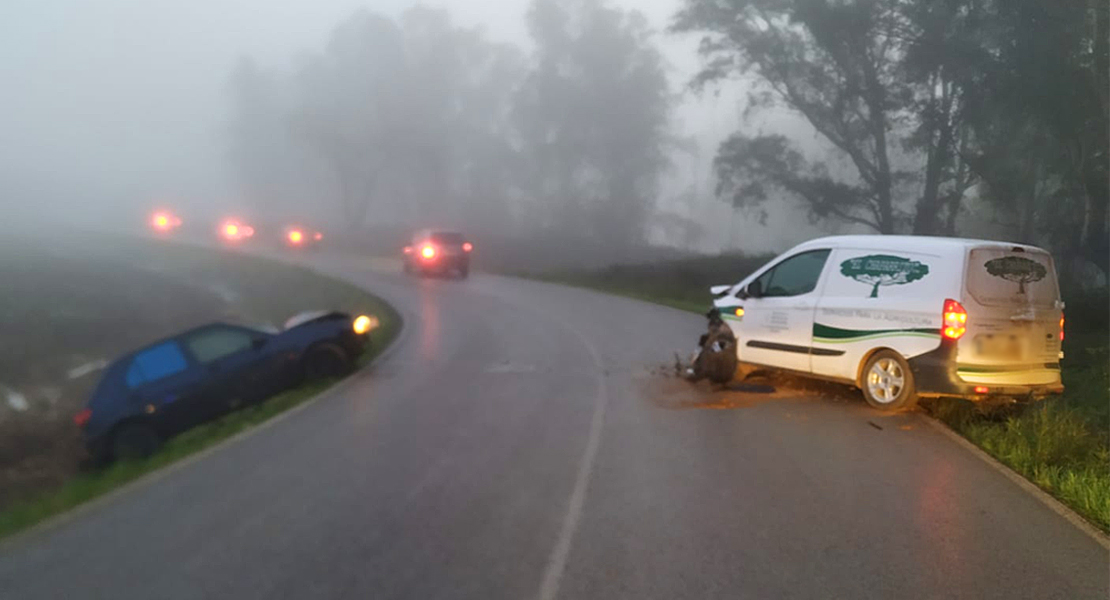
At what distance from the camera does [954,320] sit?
9766 mm

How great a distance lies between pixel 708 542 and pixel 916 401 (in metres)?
5.27

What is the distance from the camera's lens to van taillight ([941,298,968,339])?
973 centimetres

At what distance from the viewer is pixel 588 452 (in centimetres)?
908

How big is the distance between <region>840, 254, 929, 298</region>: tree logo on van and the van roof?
142 millimetres

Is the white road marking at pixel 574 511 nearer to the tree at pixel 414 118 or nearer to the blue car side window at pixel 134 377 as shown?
the blue car side window at pixel 134 377

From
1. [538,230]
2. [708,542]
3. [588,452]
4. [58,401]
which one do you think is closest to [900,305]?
[588,452]

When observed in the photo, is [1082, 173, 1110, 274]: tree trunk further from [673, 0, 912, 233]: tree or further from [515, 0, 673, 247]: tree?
[515, 0, 673, 247]: tree

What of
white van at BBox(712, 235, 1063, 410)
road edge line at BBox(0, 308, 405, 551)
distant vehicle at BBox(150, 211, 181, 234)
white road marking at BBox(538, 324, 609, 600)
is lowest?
road edge line at BBox(0, 308, 405, 551)

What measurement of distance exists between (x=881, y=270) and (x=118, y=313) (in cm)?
2023

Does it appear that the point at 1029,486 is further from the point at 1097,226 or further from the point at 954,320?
the point at 1097,226

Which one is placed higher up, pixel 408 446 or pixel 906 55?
pixel 906 55

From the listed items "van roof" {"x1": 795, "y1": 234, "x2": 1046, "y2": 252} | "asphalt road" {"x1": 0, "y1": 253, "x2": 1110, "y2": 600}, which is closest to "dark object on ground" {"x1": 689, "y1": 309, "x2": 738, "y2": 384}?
"asphalt road" {"x1": 0, "y1": 253, "x2": 1110, "y2": 600}

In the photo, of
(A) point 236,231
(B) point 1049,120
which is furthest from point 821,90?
(A) point 236,231

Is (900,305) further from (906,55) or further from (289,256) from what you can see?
(289,256)
